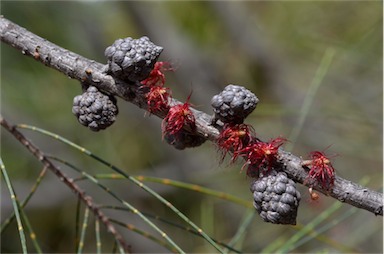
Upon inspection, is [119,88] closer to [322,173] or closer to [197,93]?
[322,173]

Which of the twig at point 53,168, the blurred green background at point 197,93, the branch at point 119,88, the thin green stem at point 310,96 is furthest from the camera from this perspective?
the blurred green background at point 197,93

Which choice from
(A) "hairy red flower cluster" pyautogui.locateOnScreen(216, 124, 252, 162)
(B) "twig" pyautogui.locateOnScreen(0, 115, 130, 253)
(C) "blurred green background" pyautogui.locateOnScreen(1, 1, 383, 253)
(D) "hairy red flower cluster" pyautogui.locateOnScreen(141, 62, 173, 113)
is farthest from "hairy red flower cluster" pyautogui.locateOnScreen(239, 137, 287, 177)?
(C) "blurred green background" pyautogui.locateOnScreen(1, 1, 383, 253)

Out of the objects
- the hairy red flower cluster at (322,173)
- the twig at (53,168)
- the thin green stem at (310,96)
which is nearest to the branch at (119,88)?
the hairy red flower cluster at (322,173)

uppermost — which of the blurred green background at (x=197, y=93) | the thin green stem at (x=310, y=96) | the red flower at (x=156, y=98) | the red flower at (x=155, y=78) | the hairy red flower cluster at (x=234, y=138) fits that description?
the blurred green background at (x=197, y=93)

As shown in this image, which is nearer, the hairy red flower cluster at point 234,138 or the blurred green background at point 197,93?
the hairy red flower cluster at point 234,138

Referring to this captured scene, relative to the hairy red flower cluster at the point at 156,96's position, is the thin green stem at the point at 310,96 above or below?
above

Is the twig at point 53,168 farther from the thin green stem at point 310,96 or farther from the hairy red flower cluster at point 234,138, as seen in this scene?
the thin green stem at point 310,96

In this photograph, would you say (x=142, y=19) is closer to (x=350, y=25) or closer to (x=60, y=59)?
(x=350, y=25)
